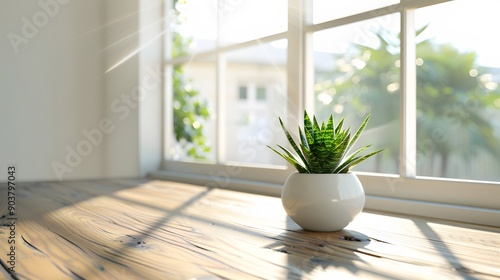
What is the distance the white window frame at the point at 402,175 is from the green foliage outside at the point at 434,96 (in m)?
10.3

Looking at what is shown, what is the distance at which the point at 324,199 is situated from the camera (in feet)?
4.19

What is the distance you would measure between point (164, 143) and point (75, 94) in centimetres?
77

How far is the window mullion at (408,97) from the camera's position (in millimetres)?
1765

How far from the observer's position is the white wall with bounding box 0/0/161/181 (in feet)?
10.7

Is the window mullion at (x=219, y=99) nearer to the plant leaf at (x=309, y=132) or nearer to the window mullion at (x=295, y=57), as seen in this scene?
the window mullion at (x=295, y=57)

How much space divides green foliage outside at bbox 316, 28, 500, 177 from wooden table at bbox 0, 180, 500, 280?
1104 centimetres

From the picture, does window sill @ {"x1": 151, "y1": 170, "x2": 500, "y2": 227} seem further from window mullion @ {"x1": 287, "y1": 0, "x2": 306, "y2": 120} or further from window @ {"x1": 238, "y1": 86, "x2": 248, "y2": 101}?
window @ {"x1": 238, "y1": 86, "x2": 248, "y2": 101}

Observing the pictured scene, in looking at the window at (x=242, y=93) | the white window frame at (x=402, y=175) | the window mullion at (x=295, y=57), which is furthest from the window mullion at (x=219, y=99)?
the window at (x=242, y=93)

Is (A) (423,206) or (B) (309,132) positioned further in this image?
(A) (423,206)

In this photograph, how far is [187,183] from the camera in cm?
289

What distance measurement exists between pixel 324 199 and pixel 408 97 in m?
0.69

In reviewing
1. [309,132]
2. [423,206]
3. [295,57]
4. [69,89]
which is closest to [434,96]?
[69,89]

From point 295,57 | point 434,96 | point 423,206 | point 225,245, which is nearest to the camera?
point 225,245

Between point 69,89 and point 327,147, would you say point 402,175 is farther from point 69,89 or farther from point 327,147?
point 69,89
